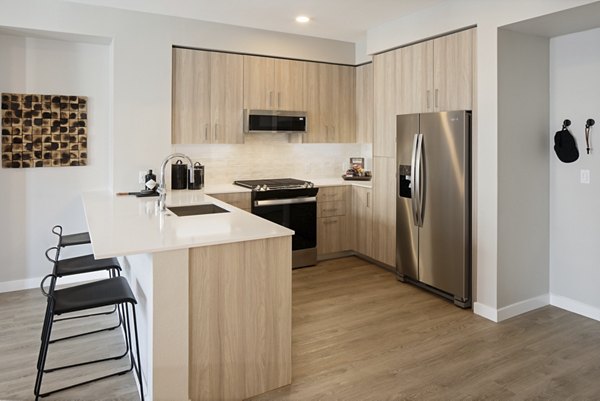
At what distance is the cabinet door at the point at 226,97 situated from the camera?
4.64 m

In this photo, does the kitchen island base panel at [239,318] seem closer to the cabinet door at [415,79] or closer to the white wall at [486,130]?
the white wall at [486,130]

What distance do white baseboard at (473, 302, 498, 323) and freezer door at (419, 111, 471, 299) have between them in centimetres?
13

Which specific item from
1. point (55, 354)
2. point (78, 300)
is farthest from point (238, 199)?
point (78, 300)

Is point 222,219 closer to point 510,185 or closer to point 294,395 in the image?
point 294,395

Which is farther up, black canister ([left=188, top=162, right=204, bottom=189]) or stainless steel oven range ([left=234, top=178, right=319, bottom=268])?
black canister ([left=188, top=162, right=204, bottom=189])

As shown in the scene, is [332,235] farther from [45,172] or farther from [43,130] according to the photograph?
[43,130]

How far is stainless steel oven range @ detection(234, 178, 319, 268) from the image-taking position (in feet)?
15.4

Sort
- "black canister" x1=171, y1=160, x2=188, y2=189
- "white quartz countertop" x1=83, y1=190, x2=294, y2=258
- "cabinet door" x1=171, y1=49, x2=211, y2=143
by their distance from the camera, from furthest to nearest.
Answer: "black canister" x1=171, y1=160, x2=188, y2=189 → "cabinet door" x1=171, y1=49, x2=211, y2=143 → "white quartz countertop" x1=83, y1=190, x2=294, y2=258

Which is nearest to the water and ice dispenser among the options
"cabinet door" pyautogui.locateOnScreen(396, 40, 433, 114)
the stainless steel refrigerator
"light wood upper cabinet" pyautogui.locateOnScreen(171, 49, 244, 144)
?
the stainless steel refrigerator

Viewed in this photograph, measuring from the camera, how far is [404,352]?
297 centimetres

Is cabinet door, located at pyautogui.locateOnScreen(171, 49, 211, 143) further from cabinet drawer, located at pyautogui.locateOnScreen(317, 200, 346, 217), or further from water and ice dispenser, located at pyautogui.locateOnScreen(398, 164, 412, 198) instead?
water and ice dispenser, located at pyautogui.locateOnScreen(398, 164, 412, 198)

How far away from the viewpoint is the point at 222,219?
2.87m

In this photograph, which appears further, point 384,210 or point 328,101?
point 328,101

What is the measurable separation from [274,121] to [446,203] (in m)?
2.13
